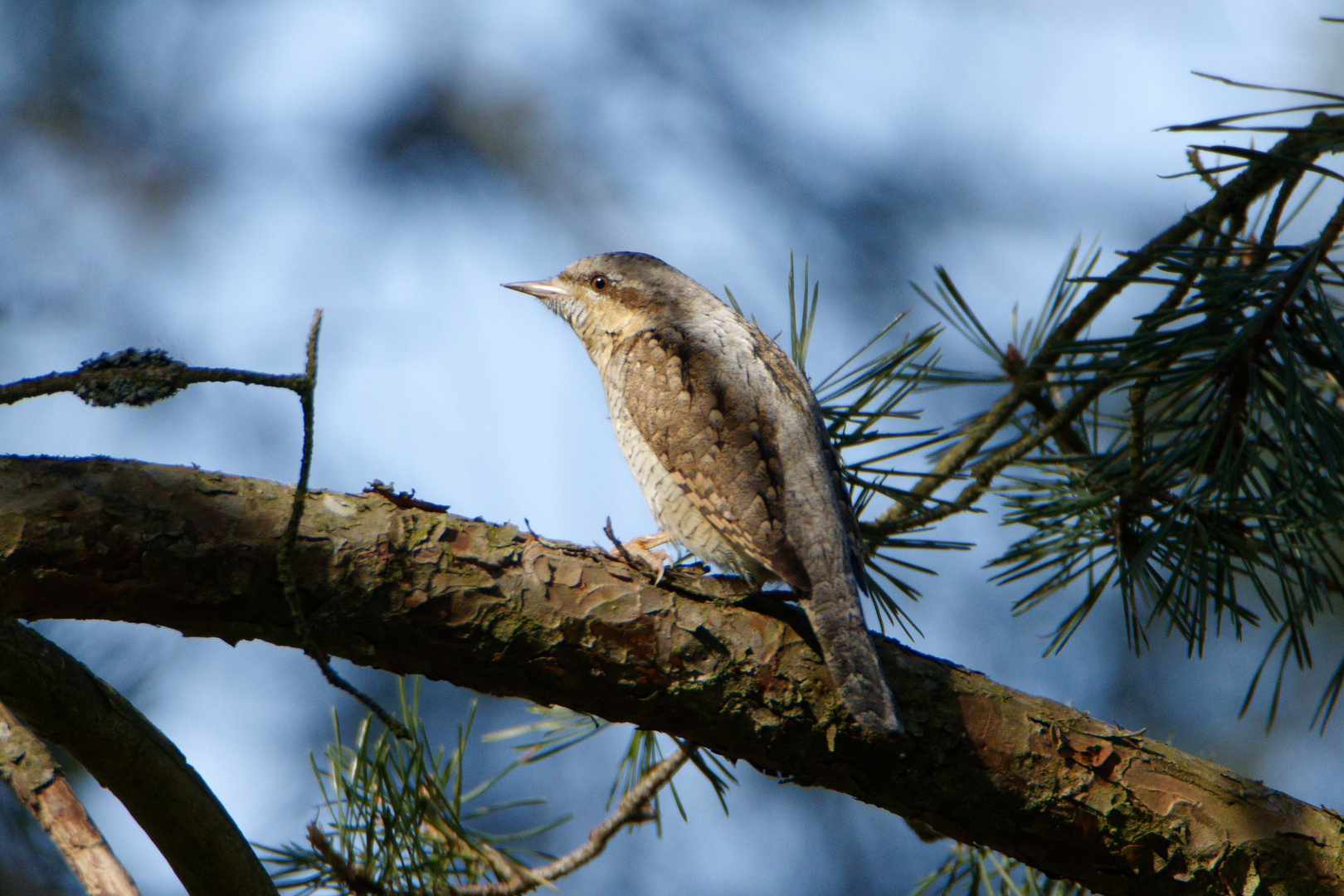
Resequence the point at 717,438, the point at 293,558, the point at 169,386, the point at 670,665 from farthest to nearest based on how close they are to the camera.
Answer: the point at 717,438 → the point at 670,665 → the point at 293,558 → the point at 169,386

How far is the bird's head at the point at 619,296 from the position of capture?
10.9 feet

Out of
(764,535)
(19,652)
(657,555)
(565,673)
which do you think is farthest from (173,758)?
(764,535)

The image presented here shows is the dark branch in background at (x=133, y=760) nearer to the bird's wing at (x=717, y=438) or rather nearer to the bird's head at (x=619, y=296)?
the bird's wing at (x=717, y=438)

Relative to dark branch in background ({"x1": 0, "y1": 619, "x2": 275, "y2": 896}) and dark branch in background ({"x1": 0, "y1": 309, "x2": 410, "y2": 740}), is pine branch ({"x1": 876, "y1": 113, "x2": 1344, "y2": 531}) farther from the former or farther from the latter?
dark branch in background ({"x1": 0, "y1": 619, "x2": 275, "y2": 896})

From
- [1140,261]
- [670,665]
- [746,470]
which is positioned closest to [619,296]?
[746,470]

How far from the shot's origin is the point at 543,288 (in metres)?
3.71

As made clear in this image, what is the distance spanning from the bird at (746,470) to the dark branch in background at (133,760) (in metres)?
1.01

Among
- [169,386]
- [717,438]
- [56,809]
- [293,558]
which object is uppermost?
[717,438]

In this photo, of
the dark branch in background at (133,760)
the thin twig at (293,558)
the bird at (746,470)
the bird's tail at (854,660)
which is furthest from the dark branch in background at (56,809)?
the bird's tail at (854,660)

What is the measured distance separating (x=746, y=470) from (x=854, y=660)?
2.39ft

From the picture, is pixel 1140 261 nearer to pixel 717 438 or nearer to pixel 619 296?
pixel 717 438

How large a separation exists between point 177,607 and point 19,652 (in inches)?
10.4

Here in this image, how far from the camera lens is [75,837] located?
73.7 inches

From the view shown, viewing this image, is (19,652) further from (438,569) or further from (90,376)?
(438,569)
